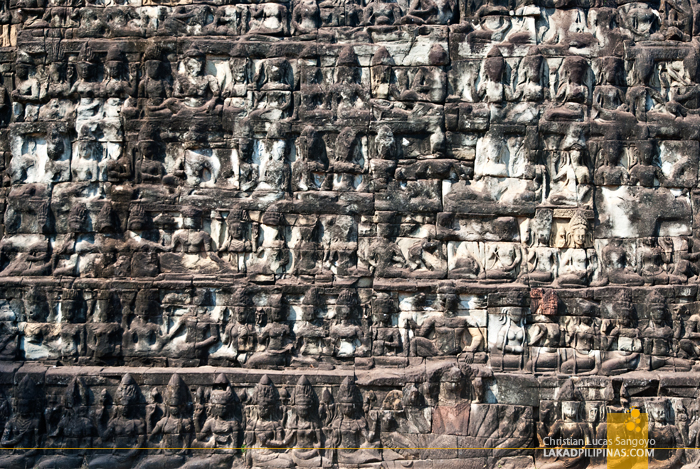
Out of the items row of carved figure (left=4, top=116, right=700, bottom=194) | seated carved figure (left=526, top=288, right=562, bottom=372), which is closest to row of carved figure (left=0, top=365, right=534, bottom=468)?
seated carved figure (left=526, top=288, right=562, bottom=372)

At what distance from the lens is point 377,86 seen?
8.35 meters

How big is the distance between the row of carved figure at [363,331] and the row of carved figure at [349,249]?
34cm

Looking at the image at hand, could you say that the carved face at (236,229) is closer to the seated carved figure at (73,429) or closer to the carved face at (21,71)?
the seated carved figure at (73,429)

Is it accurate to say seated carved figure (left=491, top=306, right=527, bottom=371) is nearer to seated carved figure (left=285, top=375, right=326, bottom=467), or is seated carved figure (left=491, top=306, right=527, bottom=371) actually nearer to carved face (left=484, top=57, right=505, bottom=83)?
seated carved figure (left=285, top=375, right=326, bottom=467)

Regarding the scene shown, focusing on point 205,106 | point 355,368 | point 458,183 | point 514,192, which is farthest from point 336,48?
point 355,368

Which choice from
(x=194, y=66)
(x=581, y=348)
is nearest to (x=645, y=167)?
(x=581, y=348)

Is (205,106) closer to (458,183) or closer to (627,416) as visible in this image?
(458,183)

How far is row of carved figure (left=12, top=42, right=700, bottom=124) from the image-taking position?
827 cm

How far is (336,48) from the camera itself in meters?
8.40

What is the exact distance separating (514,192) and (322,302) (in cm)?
316

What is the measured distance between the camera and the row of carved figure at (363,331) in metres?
8.05

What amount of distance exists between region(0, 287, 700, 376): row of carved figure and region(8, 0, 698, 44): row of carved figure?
3.77 metres

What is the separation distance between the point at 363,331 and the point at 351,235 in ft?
4.51

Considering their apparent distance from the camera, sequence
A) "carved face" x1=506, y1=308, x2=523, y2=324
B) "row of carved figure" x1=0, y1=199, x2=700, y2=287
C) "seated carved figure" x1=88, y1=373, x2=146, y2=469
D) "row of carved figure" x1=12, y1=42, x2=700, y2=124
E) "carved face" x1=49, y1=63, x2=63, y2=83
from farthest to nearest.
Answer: "carved face" x1=49, y1=63, x2=63, y2=83 < "row of carved figure" x1=12, y1=42, x2=700, y2=124 < "row of carved figure" x1=0, y1=199, x2=700, y2=287 < "carved face" x1=506, y1=308, x2=523, y2=324 < "seated carved figure" x1=88, y1=373, x2=146, y2=469
